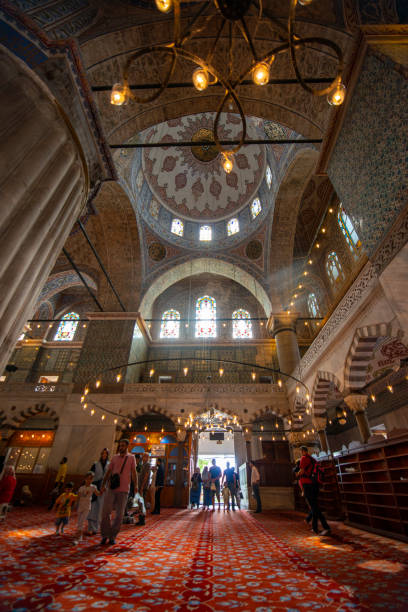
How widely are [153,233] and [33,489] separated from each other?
37.8 ft

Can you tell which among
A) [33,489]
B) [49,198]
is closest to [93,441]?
[33,489]

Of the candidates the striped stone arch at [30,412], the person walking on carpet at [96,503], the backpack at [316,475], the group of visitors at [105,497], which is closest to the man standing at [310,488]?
the backpack at [316,475]

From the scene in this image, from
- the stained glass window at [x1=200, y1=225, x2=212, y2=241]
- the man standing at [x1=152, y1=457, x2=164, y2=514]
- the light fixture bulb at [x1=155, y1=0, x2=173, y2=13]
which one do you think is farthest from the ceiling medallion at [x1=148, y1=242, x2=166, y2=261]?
the light fixture bulb at [x1=155, y1=0, x2=173, y2=13]

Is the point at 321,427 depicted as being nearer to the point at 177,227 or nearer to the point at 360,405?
the point at 360,405

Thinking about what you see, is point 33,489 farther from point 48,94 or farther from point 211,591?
point 48,94

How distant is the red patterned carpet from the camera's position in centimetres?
176

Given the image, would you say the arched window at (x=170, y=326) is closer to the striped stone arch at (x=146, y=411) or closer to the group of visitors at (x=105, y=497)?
the striped stone arch at (x=146, y=411)

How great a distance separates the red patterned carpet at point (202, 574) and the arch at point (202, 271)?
33.2ft

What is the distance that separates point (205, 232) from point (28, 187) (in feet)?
42.4

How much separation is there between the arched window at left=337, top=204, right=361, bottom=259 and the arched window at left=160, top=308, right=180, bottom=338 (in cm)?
894

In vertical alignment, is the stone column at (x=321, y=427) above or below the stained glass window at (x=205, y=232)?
below

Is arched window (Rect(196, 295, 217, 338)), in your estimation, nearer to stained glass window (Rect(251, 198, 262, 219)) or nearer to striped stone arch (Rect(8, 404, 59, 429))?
stained glass window (Rect(251, 198, 262, 219))

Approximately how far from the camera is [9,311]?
3334 mm

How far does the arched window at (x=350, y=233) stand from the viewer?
9.61 meters
